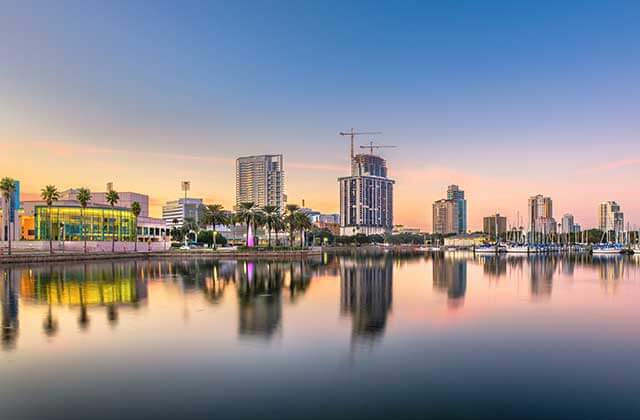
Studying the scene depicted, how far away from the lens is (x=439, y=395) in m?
14.0

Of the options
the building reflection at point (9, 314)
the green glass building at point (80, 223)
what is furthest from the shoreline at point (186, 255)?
the building reflection at point (9, 314)

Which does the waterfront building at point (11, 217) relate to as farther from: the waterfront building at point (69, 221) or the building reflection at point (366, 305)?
the building reflection at point (366, 305)

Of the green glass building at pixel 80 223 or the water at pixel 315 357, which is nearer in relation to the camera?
the water at pixel 315 357

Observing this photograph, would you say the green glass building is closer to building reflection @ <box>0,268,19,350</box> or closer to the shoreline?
the shoreline

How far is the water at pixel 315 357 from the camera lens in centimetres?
1318

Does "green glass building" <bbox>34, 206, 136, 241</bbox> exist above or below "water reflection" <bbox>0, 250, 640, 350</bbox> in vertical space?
above

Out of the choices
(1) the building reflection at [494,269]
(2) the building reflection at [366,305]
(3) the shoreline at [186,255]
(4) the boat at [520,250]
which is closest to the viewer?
(2) the building reflection at [366,305]

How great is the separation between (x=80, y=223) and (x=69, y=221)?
344cm

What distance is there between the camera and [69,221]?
460 ft

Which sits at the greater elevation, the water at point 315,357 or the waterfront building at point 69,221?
the waterfront building at point 69,221

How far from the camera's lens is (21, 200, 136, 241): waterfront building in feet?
446

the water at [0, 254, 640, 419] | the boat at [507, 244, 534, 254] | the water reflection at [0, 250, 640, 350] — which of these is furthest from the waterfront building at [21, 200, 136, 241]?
the boat at [507, 244, 534, 254]

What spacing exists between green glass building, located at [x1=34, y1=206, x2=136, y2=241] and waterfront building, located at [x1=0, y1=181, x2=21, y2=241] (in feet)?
17.3

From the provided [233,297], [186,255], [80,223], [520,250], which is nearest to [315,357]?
[233,297]
